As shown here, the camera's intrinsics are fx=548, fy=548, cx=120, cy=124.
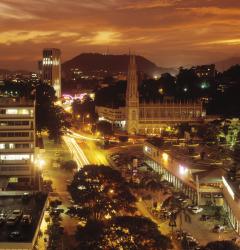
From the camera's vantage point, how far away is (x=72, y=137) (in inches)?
2486

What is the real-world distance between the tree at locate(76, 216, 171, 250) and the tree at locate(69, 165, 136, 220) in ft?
15.6

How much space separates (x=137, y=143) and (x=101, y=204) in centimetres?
3149

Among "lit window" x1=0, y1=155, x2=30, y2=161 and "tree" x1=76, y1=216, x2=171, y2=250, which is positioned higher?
"lit window" x1=0, y1=155, x2=30, y2=161

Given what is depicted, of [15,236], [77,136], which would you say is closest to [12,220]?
[15,236]

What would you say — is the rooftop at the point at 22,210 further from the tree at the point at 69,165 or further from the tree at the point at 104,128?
the tree at the point at 104,128

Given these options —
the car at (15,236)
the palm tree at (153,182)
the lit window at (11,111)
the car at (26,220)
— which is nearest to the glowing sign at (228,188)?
the palm tree at (153,182)

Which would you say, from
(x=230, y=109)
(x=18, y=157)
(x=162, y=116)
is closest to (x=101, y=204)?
(x=18, y=157)

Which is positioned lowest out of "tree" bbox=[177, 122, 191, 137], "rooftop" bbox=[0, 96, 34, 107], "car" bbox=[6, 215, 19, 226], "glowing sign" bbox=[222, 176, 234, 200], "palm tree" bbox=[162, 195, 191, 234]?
"palm tree" bbox=[162, 195, 191, 234]

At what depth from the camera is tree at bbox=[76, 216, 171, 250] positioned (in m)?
21.7

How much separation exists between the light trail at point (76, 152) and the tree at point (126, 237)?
21.7m

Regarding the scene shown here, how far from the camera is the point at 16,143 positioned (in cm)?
3997

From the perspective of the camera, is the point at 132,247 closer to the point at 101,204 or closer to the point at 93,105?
the point at 101,204

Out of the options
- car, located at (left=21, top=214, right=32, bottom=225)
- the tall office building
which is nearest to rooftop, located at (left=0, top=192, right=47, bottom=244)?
car, located at (left=21, top=214, right=32, bottom=225)

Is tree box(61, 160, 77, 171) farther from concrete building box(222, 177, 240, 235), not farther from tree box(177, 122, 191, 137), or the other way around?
tree box(177, 122, 191, 137)
